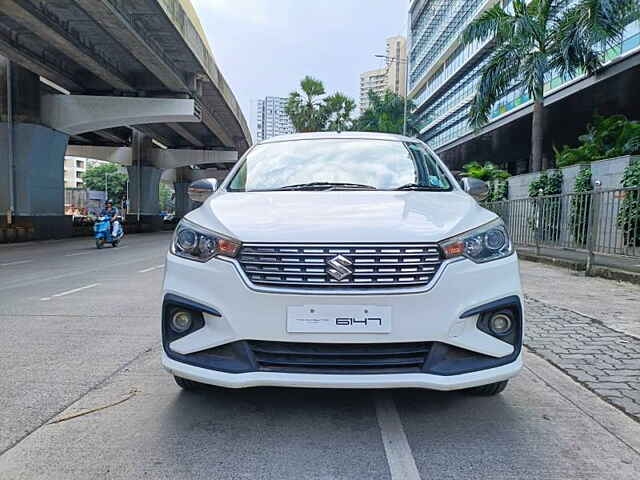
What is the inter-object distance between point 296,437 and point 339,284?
840mm

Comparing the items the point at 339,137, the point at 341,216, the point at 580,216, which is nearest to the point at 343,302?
the point at 341,216

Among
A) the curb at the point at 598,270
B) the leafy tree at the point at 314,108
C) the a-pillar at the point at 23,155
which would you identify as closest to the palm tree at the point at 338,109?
the leafy tree at the point at 314,108

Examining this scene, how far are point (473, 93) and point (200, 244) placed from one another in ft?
127

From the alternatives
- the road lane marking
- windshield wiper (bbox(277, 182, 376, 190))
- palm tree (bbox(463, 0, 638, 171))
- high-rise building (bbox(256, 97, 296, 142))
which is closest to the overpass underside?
palm tree (bbox(463, 0, 638, 171))

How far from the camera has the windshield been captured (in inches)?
156

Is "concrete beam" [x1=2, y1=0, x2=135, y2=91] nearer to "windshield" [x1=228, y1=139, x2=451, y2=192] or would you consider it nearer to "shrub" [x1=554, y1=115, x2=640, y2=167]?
"windshield" [x1=228, y1=139, x2=451, y2=192]

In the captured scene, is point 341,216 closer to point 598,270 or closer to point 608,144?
point 598,270

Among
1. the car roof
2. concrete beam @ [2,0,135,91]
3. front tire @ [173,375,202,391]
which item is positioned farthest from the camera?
concrete beam @ [2,0,135,91]

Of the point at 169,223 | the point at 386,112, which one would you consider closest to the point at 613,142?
the point at 386,112

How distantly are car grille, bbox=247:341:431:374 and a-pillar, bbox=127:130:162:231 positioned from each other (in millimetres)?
39954

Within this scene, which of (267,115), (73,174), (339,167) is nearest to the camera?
(339,167)

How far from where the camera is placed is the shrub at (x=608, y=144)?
15156mm

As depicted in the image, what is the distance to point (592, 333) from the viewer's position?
5180 millimetres

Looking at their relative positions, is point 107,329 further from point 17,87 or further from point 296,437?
point 17,87
